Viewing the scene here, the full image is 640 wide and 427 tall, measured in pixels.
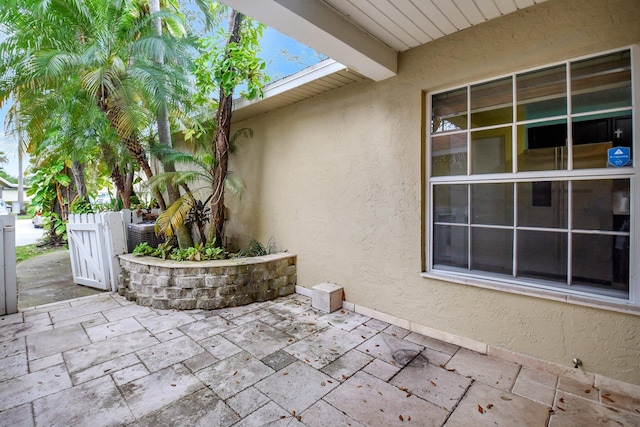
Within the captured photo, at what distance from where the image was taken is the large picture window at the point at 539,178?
Answer: 2.13 meters

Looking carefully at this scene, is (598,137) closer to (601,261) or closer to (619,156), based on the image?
(619,156)

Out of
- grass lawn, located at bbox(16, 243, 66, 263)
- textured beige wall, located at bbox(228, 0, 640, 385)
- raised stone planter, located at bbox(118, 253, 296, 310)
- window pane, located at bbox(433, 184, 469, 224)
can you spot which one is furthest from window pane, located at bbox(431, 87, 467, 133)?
grass lawn, located at bbox(16, 243, 66, 263)

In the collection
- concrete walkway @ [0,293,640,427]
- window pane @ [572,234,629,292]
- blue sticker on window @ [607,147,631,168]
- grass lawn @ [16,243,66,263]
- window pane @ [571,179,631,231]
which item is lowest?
concrete walkway @ [0,293,640,427]

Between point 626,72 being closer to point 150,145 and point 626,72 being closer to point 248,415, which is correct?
point 248,415

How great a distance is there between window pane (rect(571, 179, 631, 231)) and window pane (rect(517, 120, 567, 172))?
0.24m

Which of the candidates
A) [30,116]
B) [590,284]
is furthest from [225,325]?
[30,116]

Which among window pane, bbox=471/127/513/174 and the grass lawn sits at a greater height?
window pane, bbox=471/127/513/174

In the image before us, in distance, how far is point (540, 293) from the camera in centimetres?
232

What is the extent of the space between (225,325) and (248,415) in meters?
1.46

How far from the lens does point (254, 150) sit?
4816 millimetres

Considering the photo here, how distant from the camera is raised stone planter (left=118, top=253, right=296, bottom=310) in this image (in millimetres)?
3635

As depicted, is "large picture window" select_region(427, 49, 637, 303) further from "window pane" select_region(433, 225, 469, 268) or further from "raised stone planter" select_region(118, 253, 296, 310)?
"raised stone planter" select_region(118, 253, 296, 310)

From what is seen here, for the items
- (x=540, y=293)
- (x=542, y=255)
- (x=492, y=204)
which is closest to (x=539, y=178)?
(x=492, y=204)

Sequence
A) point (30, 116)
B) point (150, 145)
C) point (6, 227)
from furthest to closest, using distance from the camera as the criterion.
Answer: point (150, 145) < point (30, 116) < point (6, 227)
